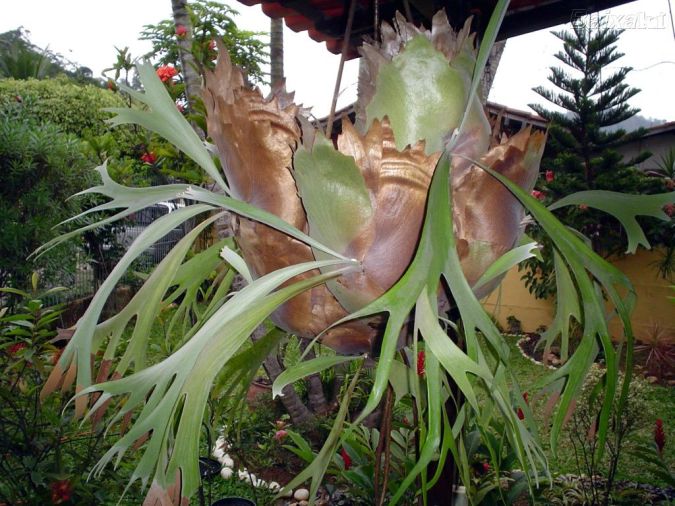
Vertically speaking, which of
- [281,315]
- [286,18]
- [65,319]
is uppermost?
[286,18]

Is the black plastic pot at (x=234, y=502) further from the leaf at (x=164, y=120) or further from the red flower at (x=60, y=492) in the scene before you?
the leaf at (x=164, y=120)

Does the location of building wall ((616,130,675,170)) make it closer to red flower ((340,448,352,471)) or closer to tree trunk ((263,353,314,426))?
tree trunk ((263,353,314,426))

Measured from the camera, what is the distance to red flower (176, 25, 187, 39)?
7.25 ft

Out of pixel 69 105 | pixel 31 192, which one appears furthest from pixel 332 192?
pixel 69 105

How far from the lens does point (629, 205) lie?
0.50 meters

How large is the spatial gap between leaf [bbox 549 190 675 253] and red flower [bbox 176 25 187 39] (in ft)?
6.78

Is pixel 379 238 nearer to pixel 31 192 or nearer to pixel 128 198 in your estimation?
pixel 128 198

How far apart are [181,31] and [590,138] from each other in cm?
363

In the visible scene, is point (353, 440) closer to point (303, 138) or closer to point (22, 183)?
point (303, 138)

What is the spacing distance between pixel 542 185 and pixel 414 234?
4.46 m

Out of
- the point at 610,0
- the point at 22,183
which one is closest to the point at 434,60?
the point at 610,0

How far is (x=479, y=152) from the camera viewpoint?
1.41ft

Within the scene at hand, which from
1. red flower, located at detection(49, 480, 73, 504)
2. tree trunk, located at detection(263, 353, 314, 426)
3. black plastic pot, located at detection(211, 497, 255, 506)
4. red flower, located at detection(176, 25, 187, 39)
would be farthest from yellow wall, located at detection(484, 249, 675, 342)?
red flower, located at detection(49, 480, 73, 504)

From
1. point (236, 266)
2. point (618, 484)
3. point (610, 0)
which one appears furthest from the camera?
point (618, 484)
